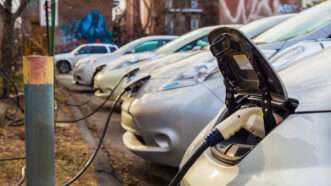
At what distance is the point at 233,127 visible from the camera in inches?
94.2

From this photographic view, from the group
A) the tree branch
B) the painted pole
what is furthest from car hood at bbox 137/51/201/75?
the painted pole

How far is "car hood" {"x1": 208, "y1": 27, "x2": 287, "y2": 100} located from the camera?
7.11 ft

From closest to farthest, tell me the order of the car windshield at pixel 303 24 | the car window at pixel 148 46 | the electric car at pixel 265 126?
the electric car at pixel 265 126, the car windshield at pixel 303 24, the car window at pixel 148 46

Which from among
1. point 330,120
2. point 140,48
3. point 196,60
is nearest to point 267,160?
point 330,120

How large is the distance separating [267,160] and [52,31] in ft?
10.2

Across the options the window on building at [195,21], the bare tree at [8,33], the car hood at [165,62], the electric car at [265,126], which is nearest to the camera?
the electric car at [265,126]

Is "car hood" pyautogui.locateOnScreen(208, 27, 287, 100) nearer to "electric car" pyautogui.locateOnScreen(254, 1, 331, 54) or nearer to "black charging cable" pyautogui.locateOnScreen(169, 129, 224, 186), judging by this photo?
"black charging cable" pyautogui.locateOnScreen(169, 129, 224, 186)

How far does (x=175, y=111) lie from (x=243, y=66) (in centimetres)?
192

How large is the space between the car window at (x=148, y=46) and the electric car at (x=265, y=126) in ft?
34.7

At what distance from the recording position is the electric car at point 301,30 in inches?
197

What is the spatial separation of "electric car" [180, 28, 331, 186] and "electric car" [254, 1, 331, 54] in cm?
224

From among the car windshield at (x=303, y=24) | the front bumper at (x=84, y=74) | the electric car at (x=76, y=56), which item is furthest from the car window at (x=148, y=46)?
the electric car at (x=76, y=56)

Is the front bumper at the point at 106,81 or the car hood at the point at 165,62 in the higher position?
the car hood at the point at 165,62

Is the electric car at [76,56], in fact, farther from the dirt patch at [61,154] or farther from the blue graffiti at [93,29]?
the dirt patch at [61,154]
